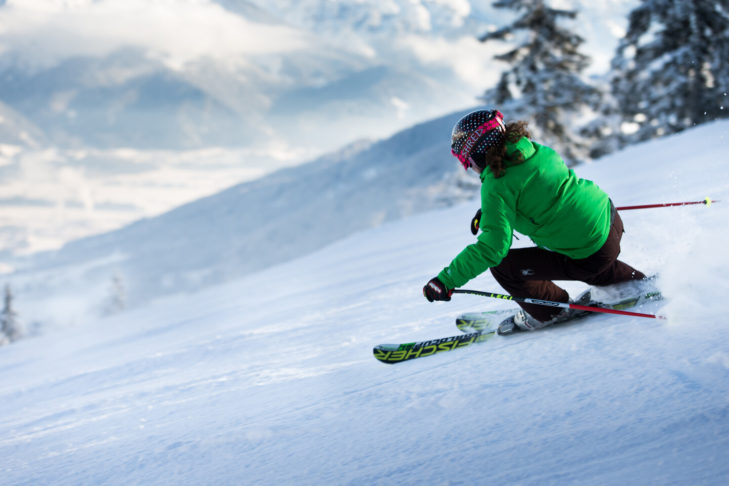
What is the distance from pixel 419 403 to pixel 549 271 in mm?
1162

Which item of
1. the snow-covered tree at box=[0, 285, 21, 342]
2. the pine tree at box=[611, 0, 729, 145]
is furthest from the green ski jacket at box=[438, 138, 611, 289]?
the snow-covered tree at box=[0, 285, 21, 342]

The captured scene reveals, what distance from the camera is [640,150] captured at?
13.0 m

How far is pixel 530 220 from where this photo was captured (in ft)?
8.68

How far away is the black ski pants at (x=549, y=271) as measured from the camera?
2.78 meters

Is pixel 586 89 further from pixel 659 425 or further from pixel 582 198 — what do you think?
pixel 659 425

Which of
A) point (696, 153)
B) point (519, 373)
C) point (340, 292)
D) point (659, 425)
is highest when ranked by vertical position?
point (659, 425)

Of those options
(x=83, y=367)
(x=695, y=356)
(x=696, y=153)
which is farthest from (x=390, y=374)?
(x=696, y=153)

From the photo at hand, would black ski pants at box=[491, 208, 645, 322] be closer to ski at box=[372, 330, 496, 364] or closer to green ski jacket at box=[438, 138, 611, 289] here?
green ski jacket at box=[438, 138, 611, 289]

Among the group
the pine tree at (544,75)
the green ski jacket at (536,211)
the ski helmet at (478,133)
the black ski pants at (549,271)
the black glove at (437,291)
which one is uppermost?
the ski helmet at (478,133)

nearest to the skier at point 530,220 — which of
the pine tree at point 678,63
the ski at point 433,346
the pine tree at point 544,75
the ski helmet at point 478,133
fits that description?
the ski helmet at point 478,133

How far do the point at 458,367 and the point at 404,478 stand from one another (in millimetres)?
995

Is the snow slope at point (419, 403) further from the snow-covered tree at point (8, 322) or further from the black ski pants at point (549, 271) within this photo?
the snow-covered tree at point (8, 322)

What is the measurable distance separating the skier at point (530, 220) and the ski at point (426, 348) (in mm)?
378

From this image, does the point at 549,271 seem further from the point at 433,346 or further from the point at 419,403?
the point at 419,403
